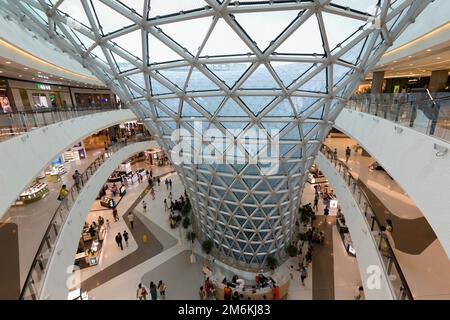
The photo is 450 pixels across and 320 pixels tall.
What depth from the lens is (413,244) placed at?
45.3 feet

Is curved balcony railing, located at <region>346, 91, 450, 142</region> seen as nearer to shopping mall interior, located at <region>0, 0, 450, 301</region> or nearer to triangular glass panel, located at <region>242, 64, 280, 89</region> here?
shopping mall interior, located at <region>0, 0, 450, 301</region>

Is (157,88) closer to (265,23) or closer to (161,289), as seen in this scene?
(265,23)

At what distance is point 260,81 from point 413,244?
12.4m

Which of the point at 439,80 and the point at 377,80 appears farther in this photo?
the point at 377,80

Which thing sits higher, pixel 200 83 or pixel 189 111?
pixel 200 83

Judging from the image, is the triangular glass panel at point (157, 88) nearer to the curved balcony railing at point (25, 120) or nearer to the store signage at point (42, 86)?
the curved balcony railing at point (25, 120)

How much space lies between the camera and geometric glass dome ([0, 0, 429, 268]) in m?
8.89

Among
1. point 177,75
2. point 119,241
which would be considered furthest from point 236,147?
point 119,241

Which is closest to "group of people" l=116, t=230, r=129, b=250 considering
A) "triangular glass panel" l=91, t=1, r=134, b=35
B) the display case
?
the display case

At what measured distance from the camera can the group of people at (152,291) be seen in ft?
59.7

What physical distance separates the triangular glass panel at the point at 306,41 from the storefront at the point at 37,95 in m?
21.2

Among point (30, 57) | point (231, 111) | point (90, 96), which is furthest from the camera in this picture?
point (90, 96)
